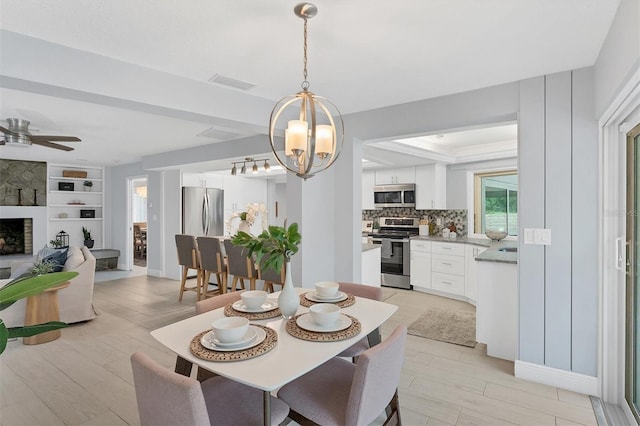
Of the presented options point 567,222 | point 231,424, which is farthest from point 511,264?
point 231,424

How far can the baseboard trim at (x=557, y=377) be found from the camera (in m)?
2.48

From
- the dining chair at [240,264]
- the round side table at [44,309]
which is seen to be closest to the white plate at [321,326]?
the dining chair at [240,264]

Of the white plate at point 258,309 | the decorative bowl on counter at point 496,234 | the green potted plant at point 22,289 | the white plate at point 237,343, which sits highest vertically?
the green potted plant at point 22,289

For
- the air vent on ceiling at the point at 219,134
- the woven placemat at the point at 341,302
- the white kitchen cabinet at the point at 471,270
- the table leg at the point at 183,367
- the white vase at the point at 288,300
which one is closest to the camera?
the table leg at the point at 183,367

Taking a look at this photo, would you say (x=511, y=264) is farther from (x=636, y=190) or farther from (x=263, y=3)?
(x=263, y=3)

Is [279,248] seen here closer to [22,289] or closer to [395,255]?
[22,289]

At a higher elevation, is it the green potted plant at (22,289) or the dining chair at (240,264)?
the green potted plant at (22,289)

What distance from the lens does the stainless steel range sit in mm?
5707

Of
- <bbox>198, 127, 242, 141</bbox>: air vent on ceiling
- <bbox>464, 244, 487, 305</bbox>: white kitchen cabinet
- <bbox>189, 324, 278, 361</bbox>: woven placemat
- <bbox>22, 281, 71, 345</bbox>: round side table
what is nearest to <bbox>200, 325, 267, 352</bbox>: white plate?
<bbox>189, 324, 278, 361</bbox>: woven placemat

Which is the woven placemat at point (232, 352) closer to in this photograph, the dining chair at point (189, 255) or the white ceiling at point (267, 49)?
the white ceiling at point (267, 49)

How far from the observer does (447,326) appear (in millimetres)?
3916

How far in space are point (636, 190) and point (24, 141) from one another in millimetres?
5392

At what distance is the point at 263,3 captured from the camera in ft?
5.75

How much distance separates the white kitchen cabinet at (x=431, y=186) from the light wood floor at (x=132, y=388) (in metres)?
2.39
